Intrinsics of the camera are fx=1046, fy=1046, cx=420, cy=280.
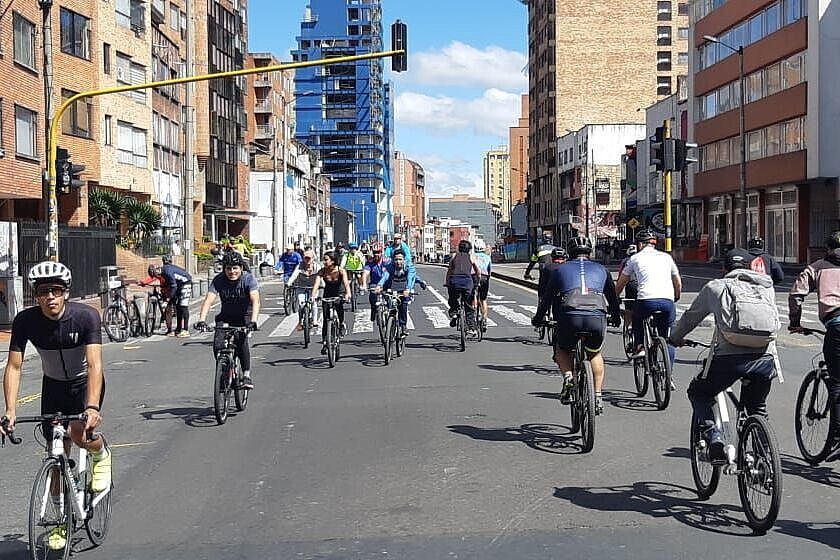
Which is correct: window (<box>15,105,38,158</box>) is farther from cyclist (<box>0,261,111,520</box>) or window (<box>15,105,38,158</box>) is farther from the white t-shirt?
cyclist (<box>0,261,111,520</box>)

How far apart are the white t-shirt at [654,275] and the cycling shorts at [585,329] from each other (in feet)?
7.94

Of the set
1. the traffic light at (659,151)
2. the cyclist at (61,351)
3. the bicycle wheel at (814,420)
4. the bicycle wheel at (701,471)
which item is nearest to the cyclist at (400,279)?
the traffic light at (659,151)

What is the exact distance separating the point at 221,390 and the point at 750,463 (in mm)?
5805

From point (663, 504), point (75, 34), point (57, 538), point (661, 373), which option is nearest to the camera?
point (57, 538)

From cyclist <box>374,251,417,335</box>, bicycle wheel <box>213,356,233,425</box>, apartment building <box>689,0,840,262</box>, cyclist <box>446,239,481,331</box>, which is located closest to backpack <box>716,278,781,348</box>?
bicycle wheel <box>213,356,233,425</box>

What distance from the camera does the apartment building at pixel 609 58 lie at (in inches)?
3942

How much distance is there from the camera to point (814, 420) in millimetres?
8047

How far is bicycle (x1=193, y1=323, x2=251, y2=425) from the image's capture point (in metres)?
10.4

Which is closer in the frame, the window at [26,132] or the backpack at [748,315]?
the backpack at [748,315]

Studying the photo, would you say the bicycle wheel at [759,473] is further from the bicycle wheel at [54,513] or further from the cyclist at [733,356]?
the bicycle wheel at [54,513]

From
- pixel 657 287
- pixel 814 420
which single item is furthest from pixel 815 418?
pixel 657 287

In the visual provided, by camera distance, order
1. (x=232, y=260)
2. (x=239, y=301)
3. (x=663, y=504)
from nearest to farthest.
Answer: (x=663, y=504)
(x=232, y=260)
(x=239, y=301)

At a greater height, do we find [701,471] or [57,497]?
[57,497]

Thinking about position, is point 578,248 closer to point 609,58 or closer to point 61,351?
point 61,351
